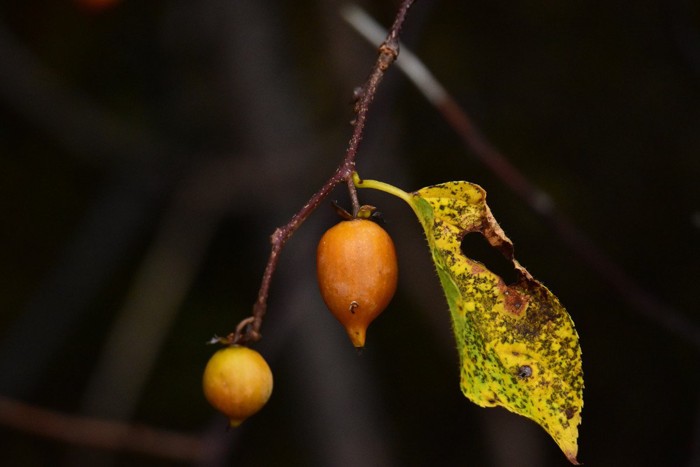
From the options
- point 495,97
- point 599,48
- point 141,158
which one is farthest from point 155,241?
point 599,48

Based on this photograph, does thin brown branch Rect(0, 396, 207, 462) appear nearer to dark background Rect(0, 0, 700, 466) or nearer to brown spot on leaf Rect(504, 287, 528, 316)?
dark background Rect(0, 0, 700, 466)

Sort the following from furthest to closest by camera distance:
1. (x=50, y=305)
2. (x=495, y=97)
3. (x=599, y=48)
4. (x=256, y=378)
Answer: (x=50, y=305)
(x=495, y=97)
(x=599, y=48)
(x=256, y=378)

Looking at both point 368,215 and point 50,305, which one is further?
point 50,305

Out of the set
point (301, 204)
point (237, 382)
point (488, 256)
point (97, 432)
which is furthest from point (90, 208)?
point (237, 382)

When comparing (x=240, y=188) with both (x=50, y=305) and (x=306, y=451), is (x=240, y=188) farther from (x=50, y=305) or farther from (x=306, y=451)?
(x=306, y=451)

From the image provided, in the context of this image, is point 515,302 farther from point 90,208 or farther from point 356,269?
point 90,208

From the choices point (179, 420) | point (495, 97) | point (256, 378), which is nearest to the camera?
point (256, 378)

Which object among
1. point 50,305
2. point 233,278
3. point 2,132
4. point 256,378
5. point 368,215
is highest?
point 2,132

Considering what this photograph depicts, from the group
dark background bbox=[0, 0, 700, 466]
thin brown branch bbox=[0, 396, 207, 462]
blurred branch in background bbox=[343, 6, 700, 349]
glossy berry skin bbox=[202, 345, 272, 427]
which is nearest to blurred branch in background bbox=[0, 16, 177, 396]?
dark background bbox=[0, 0, 700, 466]
